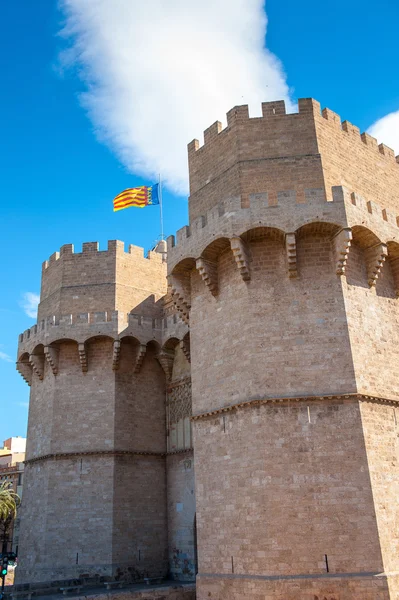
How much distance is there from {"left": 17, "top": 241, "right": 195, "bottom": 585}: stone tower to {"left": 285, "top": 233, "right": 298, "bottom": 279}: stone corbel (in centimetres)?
677

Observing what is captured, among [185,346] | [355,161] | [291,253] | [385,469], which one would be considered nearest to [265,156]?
[355,161]

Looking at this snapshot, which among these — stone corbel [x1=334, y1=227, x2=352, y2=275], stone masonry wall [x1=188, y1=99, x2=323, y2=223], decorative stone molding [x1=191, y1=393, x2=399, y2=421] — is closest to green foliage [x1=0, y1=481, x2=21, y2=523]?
stone masonry wall [x1=188, y1=99, x2=323, y2=223]

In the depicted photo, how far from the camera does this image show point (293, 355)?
13.0 m

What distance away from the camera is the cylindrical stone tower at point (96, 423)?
18.1 meters

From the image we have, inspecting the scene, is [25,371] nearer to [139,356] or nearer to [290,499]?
[139,356]

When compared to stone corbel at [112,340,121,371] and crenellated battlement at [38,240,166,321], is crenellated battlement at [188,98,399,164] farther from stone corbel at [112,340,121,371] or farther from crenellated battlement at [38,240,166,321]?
stone corbel at [112,340,121,371]

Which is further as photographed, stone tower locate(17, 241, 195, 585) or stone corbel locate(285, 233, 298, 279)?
stone tower locate(17, 241, 195, 585)

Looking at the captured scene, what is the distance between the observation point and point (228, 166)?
49.5 feet

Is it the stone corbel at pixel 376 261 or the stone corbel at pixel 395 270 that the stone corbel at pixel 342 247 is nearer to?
the stone corbel at pixel 376 261

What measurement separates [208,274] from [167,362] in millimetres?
6946

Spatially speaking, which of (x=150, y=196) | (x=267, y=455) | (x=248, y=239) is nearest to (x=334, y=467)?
(x=267, y=455)

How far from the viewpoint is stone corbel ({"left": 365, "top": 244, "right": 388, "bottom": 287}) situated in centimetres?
1425

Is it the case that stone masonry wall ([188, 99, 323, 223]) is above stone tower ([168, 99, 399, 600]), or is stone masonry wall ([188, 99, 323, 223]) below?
above

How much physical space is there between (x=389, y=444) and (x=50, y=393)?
12.0 meters
